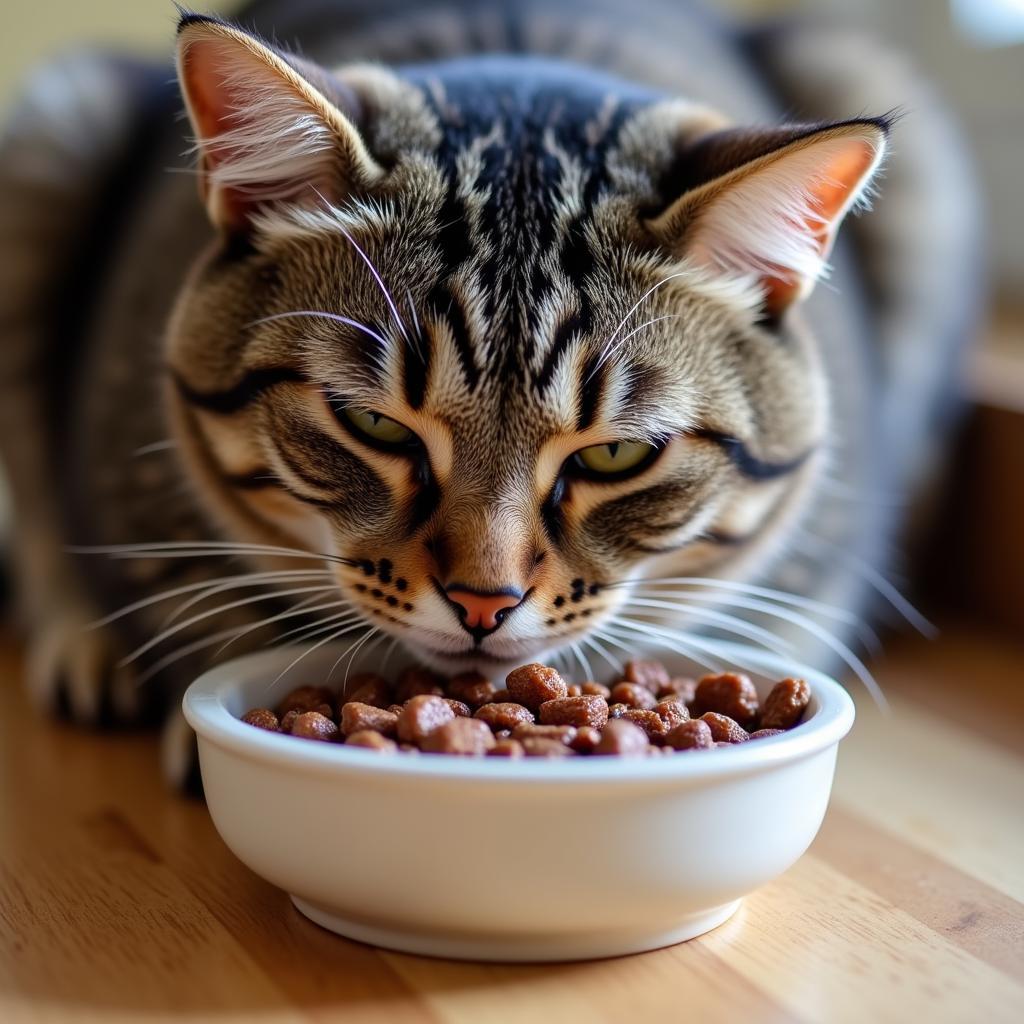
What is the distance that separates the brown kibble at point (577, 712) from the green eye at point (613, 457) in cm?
19

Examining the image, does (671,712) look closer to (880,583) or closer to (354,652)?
(354,652)

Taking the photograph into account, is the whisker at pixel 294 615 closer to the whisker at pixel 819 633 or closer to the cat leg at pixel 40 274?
the whisker at pixel 819 633

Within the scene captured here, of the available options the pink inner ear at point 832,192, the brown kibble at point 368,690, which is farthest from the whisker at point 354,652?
the pink inner ear at point 832,192

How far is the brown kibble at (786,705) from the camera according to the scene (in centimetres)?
99

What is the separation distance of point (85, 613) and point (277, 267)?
25.0 inches

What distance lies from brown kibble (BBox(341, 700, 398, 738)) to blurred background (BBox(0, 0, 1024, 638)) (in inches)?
43.7

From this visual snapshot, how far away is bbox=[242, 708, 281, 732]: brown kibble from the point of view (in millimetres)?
966

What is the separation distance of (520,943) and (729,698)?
10.3 inches

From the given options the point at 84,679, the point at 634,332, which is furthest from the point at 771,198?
the point at 84,679

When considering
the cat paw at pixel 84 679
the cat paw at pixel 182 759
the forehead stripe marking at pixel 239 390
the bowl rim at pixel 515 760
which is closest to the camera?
the bowl rim at pixel 515 760

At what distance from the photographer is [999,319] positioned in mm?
2496

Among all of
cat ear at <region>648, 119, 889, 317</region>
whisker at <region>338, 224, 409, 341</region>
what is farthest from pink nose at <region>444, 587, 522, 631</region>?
cat ear at <region>648, 119, 889, 317</region>

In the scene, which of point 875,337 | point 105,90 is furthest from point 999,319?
point 105,90

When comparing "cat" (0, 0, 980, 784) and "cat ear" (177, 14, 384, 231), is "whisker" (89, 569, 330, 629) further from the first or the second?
"cat ear" (177, 14, 384, 231)
